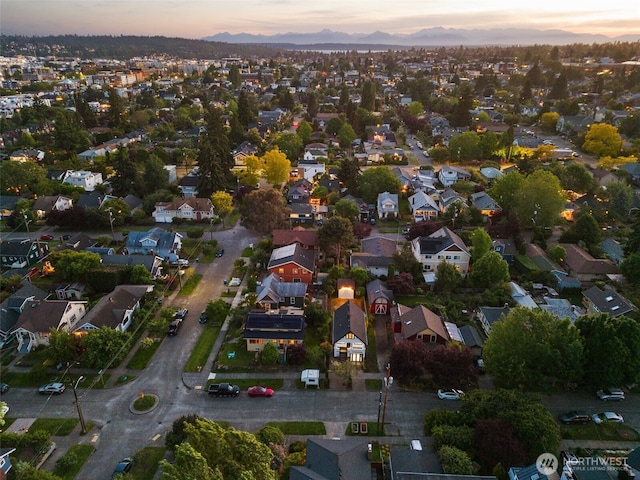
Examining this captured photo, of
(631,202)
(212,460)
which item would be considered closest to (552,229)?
(631,202)

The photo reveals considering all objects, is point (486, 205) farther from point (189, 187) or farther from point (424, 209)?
point (189, 187)

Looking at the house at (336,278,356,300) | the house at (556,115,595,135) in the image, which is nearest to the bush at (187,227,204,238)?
the house at (336,278,356,300)

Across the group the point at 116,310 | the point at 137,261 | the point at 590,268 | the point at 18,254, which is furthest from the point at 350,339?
the point at 18,254

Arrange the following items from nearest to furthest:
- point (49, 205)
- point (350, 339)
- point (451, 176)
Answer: point (350, 339)
point (49, 205)
point (451, 176)

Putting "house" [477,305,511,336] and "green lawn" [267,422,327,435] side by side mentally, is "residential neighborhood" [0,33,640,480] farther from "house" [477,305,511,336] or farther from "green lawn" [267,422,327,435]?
"house" [477,305,511,336]

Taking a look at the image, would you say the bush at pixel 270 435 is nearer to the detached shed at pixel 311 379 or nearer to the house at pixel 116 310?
the detached shed at pixel 311 379

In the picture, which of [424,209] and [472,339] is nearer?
[472,339]
